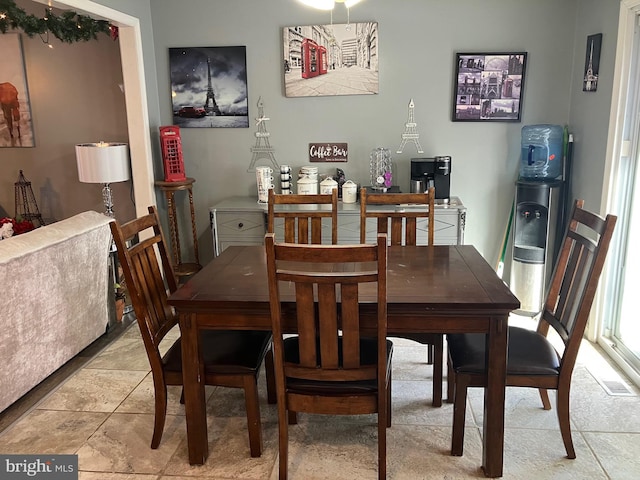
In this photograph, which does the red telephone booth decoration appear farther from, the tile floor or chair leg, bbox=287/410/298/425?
chair leg, bbox=287/410/298/425

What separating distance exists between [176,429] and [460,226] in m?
2.34

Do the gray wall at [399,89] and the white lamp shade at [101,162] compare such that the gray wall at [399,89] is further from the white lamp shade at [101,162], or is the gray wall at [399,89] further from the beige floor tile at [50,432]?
the beige floor tile at [50,432]

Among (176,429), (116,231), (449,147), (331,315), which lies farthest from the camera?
(449,147)

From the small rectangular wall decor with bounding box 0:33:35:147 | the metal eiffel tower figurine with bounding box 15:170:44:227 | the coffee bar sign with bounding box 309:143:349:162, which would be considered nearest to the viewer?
the coffee bar sign with bounding box 309:143:349:162

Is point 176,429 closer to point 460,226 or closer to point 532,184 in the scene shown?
point 460,226

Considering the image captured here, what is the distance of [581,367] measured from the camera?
3.09 meters

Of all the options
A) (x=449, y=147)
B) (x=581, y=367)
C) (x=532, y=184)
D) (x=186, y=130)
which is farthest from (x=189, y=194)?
(x=581, y=367)

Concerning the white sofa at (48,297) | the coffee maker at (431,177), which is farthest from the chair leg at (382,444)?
the coffee maker at (431,177)

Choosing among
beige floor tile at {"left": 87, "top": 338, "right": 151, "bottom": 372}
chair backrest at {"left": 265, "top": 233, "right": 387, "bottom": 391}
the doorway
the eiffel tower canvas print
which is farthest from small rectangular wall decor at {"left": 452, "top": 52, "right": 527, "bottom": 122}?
beige floor tile at {"left": 87, "top": 338, "right": 151, "bottom": 372}

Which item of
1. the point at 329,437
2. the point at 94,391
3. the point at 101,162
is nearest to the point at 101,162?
the point at 101,162

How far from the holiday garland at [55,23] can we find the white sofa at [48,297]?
5.23 feet

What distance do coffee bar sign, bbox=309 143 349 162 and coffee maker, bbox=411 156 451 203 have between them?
23.1 inches

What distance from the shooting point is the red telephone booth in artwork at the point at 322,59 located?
4082 millimetres

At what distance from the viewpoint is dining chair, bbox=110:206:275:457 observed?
86.3 inches
